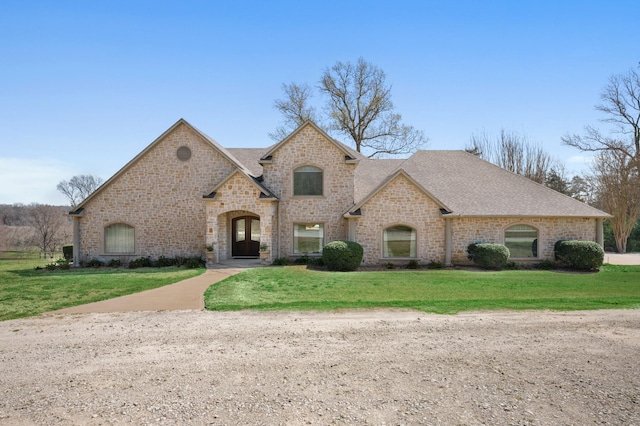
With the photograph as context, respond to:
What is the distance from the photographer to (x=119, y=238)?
842 inches

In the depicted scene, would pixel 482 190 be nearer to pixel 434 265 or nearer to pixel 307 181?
pixel 434 265

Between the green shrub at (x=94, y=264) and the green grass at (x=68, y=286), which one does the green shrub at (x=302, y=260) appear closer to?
the green grass at (x=68, y=286)

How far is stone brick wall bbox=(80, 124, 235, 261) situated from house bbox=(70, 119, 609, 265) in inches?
2.2

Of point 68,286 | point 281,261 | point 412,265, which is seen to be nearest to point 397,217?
point 412,265

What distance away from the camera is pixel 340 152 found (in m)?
21.0

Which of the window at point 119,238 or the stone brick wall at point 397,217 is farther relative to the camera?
the window at point 119,238

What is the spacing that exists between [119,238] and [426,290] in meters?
17.1

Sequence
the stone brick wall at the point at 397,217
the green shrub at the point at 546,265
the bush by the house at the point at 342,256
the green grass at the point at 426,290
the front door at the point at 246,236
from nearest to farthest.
Answer: the green grass at the point at 426,290
the bush by the house at the point at 342,256
the green shrub at the point at 546,265
the stone brick wall at the point at 397,217
the front door at the point at 246,236

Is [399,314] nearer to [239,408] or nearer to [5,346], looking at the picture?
[239,408]

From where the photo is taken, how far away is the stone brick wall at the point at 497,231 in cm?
2022

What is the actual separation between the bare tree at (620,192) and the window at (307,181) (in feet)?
99.3

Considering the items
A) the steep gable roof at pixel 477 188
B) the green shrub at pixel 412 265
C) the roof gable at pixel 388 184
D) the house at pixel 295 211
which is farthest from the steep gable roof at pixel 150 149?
the green shrub at pixel 412 265

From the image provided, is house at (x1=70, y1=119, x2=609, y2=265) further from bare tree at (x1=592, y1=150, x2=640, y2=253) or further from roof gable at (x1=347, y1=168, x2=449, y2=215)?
bare tree at (x1=592, y1=150, x2=640, y2=253)

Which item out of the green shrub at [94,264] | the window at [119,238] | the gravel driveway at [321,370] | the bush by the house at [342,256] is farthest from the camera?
the window at [119,238]
